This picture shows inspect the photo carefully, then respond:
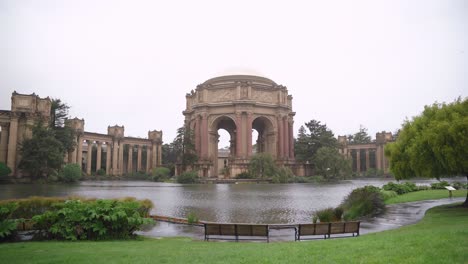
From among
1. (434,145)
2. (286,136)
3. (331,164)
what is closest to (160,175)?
(286,136)

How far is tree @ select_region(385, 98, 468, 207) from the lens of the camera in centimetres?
1467

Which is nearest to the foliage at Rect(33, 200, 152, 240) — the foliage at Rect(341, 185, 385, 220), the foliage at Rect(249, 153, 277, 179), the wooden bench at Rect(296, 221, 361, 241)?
the wooden bench at Rect(296, 221, 361, 241)

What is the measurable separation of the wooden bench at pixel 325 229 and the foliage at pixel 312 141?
52.3 m

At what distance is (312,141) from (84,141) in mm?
45589

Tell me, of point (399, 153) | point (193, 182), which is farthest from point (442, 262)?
point (193, 182)

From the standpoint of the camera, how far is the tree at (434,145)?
48.1 ft

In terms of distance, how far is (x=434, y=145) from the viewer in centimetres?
1528

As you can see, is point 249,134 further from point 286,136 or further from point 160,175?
point 160,175

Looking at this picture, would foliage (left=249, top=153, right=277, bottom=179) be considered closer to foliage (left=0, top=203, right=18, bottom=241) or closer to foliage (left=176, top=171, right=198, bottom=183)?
foliage (left=176, top=171, right=198, bottom=183)

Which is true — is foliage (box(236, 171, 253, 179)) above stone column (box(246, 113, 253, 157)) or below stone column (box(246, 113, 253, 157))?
below

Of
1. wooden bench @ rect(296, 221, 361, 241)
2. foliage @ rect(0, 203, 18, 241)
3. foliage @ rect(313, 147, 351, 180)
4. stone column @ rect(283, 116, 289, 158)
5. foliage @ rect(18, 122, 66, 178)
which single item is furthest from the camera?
stone column @ rect(283, 116, 289, 158)

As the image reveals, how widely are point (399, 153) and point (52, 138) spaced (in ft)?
127

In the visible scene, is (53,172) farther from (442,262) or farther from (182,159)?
(442,262)

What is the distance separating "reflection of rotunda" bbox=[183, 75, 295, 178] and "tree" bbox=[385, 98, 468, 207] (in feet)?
130
